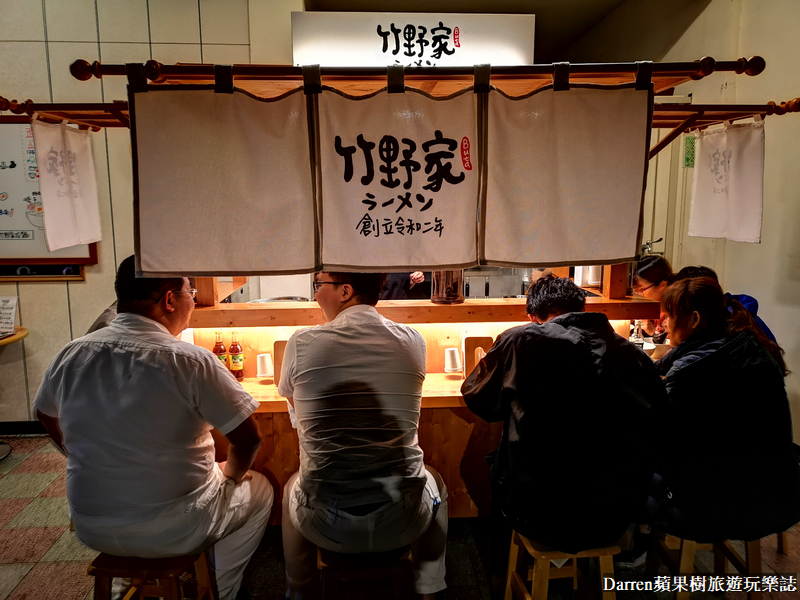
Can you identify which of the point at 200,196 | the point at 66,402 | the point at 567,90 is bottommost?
the point at 66,402

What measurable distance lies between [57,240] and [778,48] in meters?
6.43

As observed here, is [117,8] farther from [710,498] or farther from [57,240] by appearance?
[710,498]

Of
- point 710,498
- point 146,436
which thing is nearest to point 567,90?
point 710,498

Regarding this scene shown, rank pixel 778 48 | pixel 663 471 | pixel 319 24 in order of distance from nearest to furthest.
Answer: pixel 663 471 < pixel 778 48 < pixel 319 24

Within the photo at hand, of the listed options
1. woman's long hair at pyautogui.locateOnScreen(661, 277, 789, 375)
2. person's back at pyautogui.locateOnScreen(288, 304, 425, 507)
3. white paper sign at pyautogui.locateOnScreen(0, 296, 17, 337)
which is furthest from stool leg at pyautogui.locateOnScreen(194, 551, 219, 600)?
white paper sign at pyautogui.locateOnScreen(0, 296, 17, 337)

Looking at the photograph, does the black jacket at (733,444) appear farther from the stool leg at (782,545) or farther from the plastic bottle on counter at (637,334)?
the plastic bottle on counter at (637,334)

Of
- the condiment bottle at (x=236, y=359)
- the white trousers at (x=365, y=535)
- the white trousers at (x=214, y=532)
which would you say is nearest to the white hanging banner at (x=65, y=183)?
the condiment bottle at (x=236, y=359)

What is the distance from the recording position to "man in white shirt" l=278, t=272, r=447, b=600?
2.55 metres

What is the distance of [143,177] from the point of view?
240 cm

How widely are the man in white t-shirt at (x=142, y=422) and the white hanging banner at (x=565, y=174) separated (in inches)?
61.1

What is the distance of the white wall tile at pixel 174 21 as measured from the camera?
5715 mm

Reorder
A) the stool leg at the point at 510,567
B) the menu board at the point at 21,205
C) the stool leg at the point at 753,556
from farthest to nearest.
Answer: the menu board at the point at 21,205, the stool leg at the point at 510,567, the stool leg at the point at 753,556

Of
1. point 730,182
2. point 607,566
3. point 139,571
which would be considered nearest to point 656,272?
point 730,182

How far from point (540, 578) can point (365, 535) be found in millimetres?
984
